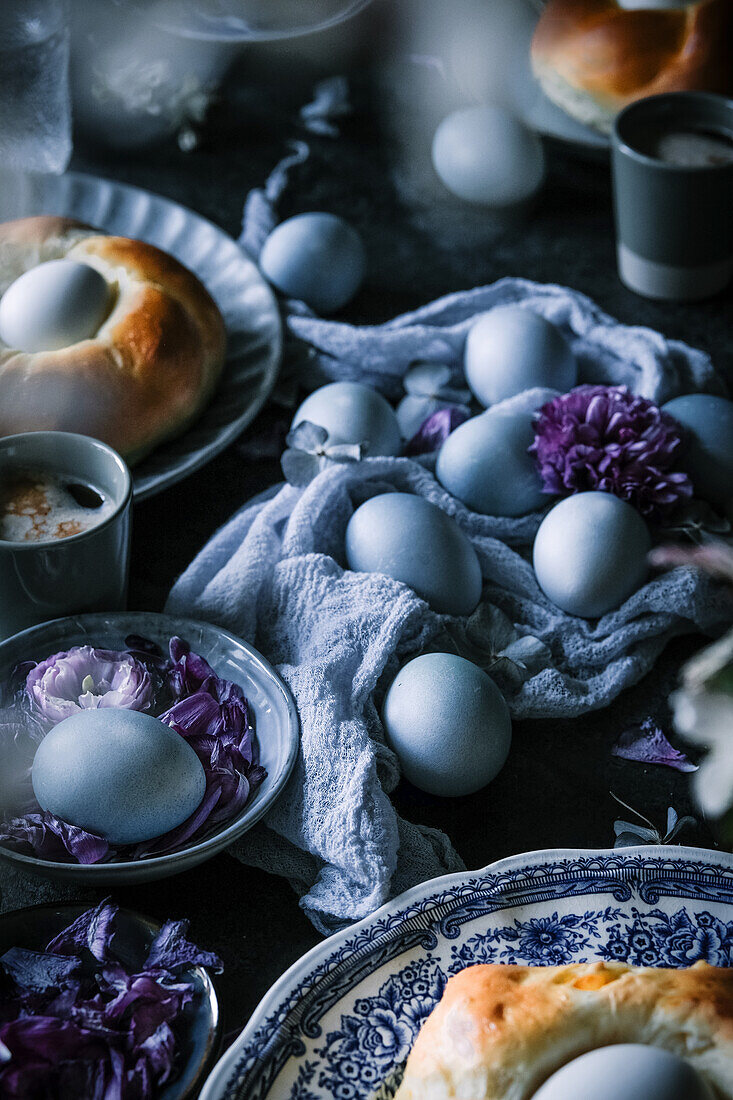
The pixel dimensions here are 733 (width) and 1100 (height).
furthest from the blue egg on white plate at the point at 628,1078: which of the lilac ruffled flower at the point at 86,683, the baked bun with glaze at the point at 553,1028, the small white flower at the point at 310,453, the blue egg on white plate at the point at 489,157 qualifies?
the blue egg on white plate at the point at 489,157

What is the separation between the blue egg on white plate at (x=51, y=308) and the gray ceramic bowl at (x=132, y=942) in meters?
0.33

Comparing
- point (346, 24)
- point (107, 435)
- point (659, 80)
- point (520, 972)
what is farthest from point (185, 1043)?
point (346, 24)

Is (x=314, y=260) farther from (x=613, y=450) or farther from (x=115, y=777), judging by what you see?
(x=115, y=777)

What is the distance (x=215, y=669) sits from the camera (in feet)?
1.68

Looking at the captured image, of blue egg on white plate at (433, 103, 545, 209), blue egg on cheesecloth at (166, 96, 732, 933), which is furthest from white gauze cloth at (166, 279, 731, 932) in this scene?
blue egg on white plate at (433, 103, 545, 209)

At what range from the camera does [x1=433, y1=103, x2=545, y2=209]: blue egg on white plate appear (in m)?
0.82

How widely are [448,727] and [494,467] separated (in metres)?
0.17

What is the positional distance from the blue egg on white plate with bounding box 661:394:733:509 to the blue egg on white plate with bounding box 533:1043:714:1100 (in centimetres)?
35

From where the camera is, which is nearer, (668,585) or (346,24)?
(668,585)

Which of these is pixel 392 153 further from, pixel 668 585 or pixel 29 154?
pixel 668 585

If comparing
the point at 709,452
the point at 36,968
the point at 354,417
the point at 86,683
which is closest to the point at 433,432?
the point at 354,417

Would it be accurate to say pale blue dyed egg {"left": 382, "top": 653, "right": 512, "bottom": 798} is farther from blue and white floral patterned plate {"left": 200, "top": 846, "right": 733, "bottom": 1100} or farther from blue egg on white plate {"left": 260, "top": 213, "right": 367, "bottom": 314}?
blue egg on white plate {"left": 260, "top": 213, "right": 367, "bottom": 314}

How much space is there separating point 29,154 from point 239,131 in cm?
25

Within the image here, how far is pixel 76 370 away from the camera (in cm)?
60
